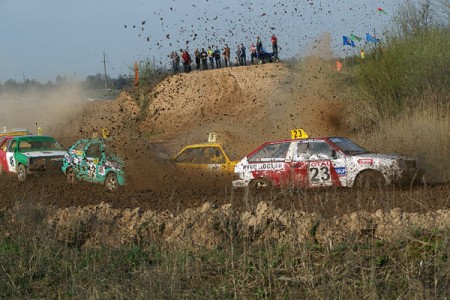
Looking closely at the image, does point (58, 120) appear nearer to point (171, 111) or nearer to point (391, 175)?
point (171, 111)

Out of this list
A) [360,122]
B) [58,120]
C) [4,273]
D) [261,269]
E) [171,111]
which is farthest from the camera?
[58,120]

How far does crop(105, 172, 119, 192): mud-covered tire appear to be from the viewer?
19.2 meters

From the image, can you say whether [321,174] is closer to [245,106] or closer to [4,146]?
[4,146]

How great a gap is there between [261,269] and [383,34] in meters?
17.8

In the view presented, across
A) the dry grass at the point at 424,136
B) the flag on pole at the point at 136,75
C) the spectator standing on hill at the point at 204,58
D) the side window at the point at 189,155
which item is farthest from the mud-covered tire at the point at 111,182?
the spectator standing on hill at the point at 204,58

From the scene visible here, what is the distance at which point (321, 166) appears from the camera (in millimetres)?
16609

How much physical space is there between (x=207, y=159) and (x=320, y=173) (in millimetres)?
3934

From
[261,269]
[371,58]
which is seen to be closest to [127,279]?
[261,269]

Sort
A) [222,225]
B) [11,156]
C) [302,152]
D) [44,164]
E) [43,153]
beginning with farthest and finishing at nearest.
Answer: [11,156] < [43,153] < [44,164] < [302,152] < [222,225]

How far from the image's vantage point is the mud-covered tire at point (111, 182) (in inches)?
757

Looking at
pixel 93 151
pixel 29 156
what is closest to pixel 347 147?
pixel 93 151

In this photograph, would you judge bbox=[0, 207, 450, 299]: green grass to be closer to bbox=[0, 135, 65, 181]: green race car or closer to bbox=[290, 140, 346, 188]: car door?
bbox=[290, 140, 346, 188]: car door

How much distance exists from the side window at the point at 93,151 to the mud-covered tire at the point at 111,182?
0.95 metres

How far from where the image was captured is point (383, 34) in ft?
81.0
